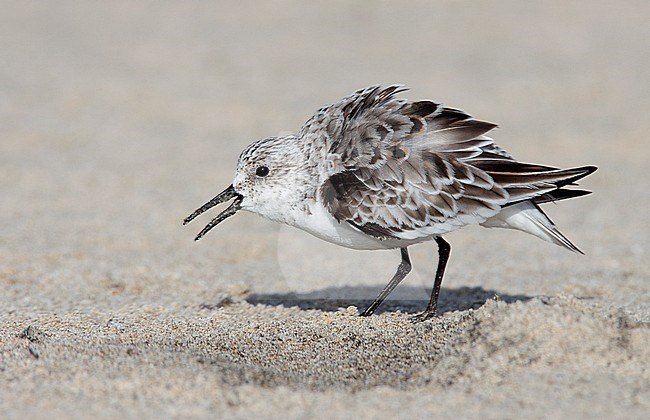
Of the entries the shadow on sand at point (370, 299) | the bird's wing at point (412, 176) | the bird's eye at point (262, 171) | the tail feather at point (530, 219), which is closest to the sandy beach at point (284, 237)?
the shadow on sand at point (370, 299)

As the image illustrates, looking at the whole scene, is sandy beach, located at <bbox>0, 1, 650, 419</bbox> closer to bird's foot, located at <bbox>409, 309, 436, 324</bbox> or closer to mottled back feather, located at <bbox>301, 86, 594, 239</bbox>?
bird's foot, located at <bbox>409, 309, 436, 324</bbox>

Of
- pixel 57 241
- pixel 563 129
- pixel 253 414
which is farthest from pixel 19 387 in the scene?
pixel 563 129

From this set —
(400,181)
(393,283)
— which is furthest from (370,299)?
(400,181)

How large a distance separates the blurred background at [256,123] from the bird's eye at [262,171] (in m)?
1.06

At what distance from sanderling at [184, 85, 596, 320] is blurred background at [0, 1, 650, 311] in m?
1.02

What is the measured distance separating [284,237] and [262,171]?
2.18 m

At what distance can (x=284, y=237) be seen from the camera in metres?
6.90

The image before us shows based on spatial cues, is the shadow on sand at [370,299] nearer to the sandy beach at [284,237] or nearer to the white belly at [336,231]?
the sandy beach at [284,237]

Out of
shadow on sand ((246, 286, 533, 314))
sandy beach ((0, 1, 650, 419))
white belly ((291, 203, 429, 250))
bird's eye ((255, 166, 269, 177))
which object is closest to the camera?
sandy beach ((0, 1, 650, 419))

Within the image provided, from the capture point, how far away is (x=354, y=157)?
4.54 meters

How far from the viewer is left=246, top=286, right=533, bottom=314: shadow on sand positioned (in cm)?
508

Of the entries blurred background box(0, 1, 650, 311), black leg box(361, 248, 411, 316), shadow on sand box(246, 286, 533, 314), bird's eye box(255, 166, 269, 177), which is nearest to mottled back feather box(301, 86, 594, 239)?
bird's eye box(255, 166, 269, 177)

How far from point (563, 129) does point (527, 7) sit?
401 centimetres

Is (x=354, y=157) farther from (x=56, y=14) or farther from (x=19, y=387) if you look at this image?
(x=56, y=14)
